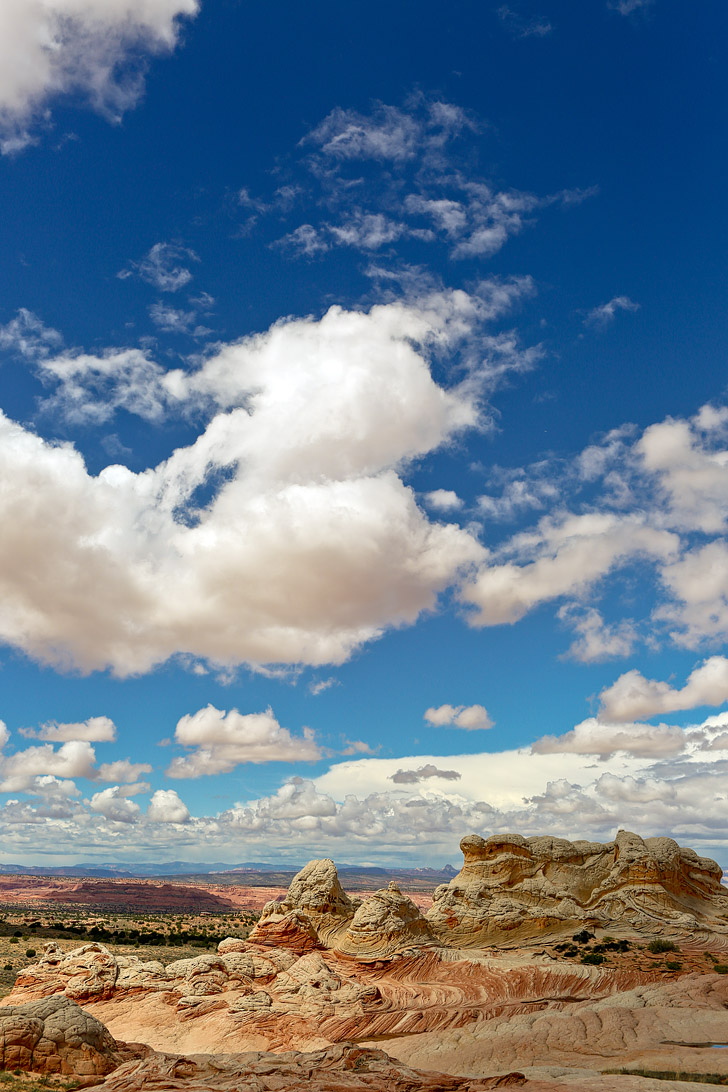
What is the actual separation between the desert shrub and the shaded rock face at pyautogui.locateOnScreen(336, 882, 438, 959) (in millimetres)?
12533

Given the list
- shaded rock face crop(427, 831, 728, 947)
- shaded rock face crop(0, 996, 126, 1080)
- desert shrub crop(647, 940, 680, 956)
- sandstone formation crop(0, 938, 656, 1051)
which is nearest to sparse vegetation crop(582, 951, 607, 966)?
sandstone formation crop(0, 938, 656, 1051)

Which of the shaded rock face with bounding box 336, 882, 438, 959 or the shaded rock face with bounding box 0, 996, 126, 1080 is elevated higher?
the shaded rock face with bounding box 0, 996, 126, 1080

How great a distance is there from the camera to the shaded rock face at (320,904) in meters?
44.3

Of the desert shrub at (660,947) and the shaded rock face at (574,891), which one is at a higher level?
the shaded rock face at (574,891)

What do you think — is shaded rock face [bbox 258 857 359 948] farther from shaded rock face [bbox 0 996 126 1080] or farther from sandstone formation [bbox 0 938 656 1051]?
shaded rock face [bbox 0 996 126 1080]

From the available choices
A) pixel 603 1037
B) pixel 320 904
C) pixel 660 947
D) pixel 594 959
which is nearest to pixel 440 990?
pixel 594 959

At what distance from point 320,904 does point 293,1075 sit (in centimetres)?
2829

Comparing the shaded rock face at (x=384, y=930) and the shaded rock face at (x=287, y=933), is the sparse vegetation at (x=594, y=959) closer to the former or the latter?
the shaded rock face at (x=384, y=930)

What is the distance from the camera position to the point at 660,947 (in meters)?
40.2

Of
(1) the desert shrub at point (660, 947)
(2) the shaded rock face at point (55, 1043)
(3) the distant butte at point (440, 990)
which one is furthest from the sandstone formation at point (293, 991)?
(2) the shaded rock face at point (55, 1043)

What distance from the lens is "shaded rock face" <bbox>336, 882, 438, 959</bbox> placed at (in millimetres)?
40375

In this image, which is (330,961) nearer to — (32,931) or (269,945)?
(269,945)

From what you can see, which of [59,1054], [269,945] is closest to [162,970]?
[269,945]

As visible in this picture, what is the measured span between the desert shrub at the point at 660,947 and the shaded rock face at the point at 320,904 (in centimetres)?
1842
